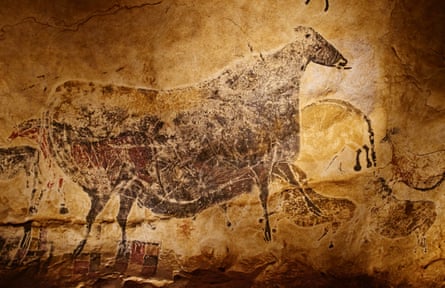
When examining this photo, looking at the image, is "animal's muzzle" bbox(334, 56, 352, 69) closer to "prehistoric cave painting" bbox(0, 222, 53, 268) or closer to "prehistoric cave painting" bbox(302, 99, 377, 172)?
"prehistoric cave painting" bbox(302, 99, 377, 172)

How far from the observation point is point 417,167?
3.17 m

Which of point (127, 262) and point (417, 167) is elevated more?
point (417, 167)

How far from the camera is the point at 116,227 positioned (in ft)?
10.7

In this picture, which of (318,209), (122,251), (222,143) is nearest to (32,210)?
(122,251)

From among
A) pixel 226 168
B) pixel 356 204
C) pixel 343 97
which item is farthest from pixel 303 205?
pixel 343 97

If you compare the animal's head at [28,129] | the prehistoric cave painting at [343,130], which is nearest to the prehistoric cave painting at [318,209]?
the prehistoric cave painting at [343,130]

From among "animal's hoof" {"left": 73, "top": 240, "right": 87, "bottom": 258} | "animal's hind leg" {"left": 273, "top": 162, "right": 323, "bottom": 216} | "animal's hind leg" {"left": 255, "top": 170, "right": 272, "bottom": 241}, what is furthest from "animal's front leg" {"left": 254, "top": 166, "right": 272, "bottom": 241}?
"animal's hoof" {"left": 73, "top": 240, "right": 87, "bottom": 258}

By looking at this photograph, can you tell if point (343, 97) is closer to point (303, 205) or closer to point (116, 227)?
point (303, 205)

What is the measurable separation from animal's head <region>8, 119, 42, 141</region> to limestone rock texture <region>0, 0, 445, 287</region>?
0.01 meters

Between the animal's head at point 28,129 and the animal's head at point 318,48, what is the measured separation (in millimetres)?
2249

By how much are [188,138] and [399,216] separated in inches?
73.8

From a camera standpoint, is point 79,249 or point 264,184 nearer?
point 79,249

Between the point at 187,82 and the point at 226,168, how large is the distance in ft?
2.63

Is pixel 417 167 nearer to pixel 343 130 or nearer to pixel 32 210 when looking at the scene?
pixel 343 130
